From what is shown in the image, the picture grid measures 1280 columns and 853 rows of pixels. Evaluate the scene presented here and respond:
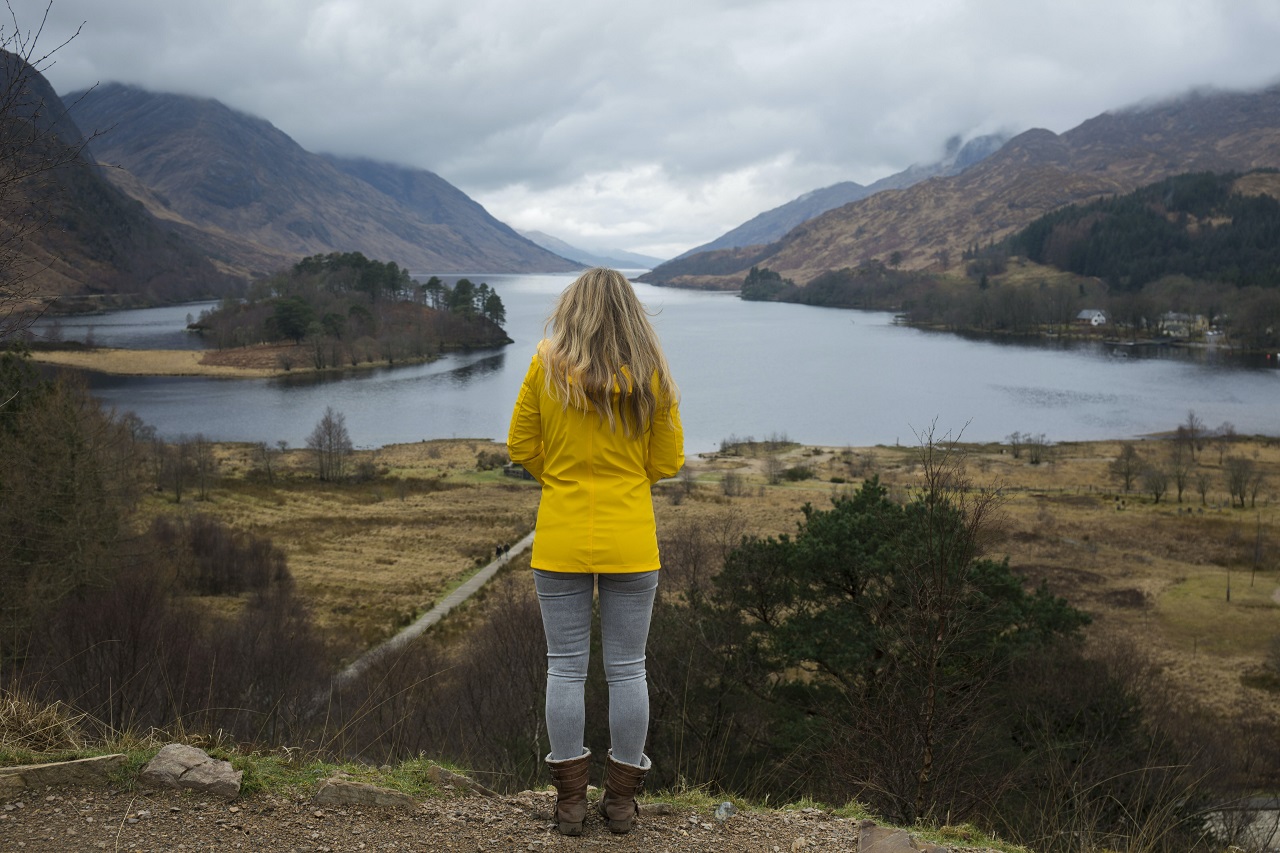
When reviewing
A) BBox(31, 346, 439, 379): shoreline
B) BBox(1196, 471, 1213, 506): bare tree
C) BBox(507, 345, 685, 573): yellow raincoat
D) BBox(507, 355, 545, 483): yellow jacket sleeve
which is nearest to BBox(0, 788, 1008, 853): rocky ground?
BBox(507, 345, 685, 573): yellow raincoat

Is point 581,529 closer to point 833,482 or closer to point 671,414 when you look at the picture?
point 671,414

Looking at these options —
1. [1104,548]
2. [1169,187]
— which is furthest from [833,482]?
[1169,187]

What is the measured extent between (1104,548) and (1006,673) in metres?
24.9

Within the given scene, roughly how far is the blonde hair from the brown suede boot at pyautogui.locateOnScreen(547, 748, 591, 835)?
1230 mm

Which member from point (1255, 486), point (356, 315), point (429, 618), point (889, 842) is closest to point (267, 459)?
point (429, 618)

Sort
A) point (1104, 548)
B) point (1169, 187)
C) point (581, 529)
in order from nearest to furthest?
point (581, 529)
point (1104, 548)
point (1169, 187)

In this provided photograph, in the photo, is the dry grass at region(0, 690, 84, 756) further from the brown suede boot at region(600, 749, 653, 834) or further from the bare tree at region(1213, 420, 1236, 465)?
the bare tree at region(1213, 420, 1236, 465)

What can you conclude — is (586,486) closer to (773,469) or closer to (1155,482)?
(773,469)

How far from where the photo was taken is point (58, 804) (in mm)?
3074

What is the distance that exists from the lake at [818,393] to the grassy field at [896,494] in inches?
251

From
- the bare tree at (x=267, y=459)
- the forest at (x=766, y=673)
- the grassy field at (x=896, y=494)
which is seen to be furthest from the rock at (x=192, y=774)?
the bare tree at (x=267, y=459)

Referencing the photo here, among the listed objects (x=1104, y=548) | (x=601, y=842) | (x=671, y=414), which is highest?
(x=671, y=414)

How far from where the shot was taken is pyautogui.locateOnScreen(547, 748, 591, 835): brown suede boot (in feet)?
10.4

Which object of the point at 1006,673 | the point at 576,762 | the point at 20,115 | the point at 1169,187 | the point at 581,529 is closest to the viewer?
the point at 581,529
